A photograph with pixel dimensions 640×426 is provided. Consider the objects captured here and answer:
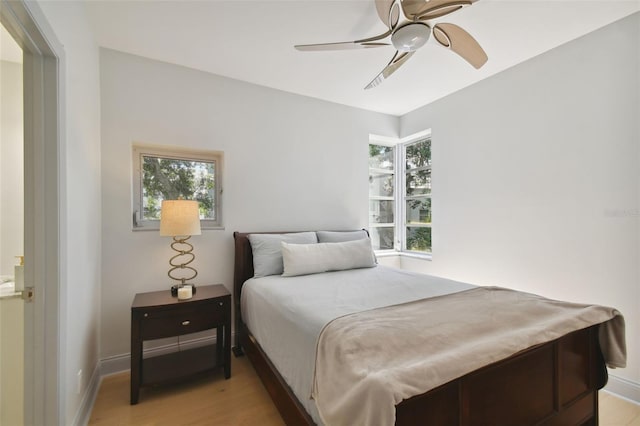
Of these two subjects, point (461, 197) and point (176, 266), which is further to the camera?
point (461, 197)

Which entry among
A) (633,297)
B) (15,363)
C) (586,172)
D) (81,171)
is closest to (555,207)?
(586,172)

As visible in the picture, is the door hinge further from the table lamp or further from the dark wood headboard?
the dark wood headboard

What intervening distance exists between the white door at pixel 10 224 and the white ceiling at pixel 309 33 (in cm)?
67

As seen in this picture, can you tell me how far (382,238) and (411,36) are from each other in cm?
284

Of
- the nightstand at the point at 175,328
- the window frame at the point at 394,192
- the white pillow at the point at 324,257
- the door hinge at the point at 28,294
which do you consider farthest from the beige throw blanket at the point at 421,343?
the window frame at the point at 394,192

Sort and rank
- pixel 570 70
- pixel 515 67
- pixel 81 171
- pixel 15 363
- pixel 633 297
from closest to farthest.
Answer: pixel 15 363 → pixel 81 171 → pixel 633 297 → pixel 570 70 → pixel 515 67

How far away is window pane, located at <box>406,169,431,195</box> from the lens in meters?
3.73

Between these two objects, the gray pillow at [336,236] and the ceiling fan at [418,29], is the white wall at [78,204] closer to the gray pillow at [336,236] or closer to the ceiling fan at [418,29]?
the ceiling fan at [418,29]

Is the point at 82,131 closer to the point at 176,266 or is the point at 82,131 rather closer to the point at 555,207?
the point at 176,266

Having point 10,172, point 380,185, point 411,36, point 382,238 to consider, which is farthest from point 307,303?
point 380,185

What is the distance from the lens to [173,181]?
8.79 ft

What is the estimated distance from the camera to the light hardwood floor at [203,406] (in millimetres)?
1749

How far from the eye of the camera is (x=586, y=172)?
2.21 meters

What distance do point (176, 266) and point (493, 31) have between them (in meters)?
3.18
